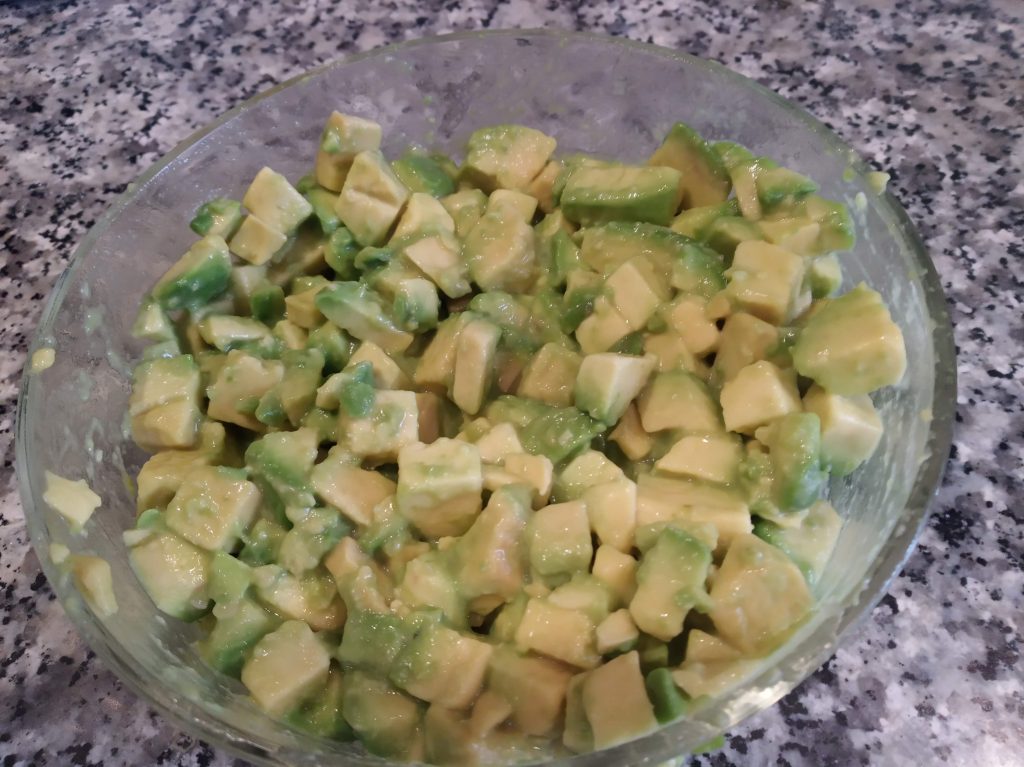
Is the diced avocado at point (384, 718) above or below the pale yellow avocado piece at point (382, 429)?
below

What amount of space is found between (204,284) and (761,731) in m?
1.15

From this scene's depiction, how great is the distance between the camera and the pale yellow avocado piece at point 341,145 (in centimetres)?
155

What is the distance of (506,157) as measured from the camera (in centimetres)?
161

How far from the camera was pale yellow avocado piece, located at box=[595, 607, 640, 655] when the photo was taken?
102 cm

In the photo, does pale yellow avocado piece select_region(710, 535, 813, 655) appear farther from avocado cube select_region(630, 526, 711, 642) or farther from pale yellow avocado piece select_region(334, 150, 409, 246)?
pale yellow avocado piece select_region(334, 150, 409, 246)

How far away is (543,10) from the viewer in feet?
7.53

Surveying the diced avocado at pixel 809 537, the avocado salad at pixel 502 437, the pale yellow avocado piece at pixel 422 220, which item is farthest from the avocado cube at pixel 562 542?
A: the pale yellow avocado piece at pixel 422 220

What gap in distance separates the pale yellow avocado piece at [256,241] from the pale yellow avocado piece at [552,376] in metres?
0.53

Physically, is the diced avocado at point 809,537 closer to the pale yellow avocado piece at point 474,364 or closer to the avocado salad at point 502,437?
the avocado salad at point 502,437

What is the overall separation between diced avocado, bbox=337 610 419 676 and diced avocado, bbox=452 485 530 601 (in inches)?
3.9

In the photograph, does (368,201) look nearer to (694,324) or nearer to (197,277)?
(197,277)

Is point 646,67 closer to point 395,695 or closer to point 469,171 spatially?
point 469,171

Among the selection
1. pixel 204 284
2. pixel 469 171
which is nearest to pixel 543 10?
pixel 469 171

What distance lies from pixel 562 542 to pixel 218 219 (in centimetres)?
88
